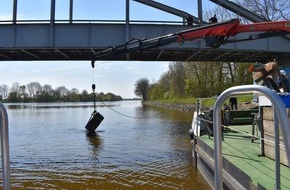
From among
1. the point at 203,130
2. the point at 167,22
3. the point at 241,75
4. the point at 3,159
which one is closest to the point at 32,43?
the point at 167,22

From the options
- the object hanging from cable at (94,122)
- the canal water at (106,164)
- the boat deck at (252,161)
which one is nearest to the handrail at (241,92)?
the boat deck at (252,161)

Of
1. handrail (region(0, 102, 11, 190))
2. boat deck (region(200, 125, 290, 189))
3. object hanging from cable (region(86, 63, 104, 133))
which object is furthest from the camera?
object hanging from cable (region(86, 63, 104, 133))

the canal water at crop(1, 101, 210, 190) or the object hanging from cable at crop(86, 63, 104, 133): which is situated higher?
the object hanging from cable at crop(86, 63, 104, 133)

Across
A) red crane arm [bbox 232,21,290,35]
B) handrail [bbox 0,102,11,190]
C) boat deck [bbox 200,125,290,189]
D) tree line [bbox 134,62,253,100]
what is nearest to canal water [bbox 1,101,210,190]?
boat deck [bbox 200,125,290,189]

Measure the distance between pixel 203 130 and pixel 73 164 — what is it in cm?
579

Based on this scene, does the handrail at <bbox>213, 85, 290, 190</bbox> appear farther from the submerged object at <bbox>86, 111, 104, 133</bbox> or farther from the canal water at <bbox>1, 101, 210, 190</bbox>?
the submerged object at <bbox>86, 111, 104, 133</bbox>

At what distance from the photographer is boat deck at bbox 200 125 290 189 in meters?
5.91

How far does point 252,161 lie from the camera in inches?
292

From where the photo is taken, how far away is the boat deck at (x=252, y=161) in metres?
5.91

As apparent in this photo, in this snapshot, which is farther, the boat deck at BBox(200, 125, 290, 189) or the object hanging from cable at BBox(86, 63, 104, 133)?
the object hanging from cable at BBox(86, 63, 104, 133)

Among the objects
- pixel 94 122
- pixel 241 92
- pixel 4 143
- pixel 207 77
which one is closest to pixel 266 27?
pixel 241 92

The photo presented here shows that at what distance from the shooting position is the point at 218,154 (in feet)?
9.71

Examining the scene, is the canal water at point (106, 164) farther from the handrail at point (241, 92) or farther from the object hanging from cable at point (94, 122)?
the handrail at point (241, 92)

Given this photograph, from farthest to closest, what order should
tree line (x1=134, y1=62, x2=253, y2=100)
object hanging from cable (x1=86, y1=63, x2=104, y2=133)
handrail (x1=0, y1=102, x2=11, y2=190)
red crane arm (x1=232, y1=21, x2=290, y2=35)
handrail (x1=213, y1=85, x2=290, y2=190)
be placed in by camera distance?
tree line (x1=134, y1=62, x2=253, y2=100) → object hanging from cable (x1=86, y1=63, x2=104, y2=133) → red crane arm (x1=232, y1=21, x2=290, y2=35) → handrail (x1=0, y1=102, x2=11, y2=190) → handrail (x1=213, y1=85, x2=290, y2=190)
